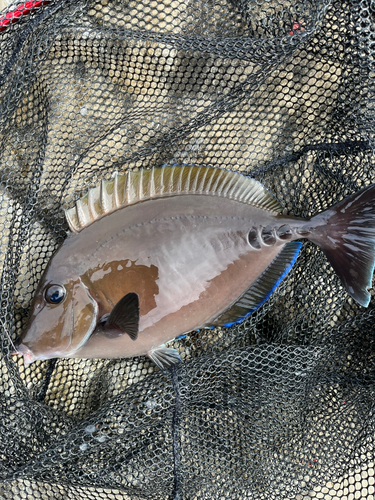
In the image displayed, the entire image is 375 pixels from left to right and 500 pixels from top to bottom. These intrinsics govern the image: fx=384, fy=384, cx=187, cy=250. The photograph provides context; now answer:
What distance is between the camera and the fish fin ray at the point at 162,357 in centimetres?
198

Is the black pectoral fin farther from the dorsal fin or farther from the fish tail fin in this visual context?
the fish tail fin

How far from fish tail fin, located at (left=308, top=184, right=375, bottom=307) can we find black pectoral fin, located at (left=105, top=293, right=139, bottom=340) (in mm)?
917

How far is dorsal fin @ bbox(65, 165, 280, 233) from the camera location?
1855 mm

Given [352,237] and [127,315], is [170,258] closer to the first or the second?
[127,315]

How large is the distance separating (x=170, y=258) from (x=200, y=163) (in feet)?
2.19

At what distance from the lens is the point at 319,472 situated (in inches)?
80.2

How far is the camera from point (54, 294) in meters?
1.74

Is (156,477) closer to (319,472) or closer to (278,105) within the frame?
(319,472)

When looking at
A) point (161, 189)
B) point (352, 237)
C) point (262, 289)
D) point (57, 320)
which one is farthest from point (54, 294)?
point (352, 237)

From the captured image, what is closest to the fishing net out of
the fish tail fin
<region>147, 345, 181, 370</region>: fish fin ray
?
<region>147, 345, 181, 370</region>: fish fin ray

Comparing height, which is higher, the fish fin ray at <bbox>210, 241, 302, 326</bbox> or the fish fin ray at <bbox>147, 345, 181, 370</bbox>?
the fish fin ray at <bbox>210, 241, 302, 326</bbox>

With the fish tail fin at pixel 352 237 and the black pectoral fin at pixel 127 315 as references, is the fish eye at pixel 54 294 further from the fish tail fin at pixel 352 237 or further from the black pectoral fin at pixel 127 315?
the fish tail fin at pixel 352 237

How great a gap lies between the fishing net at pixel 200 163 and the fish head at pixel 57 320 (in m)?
0.22

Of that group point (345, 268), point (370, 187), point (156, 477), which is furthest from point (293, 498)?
point (370, 187)
